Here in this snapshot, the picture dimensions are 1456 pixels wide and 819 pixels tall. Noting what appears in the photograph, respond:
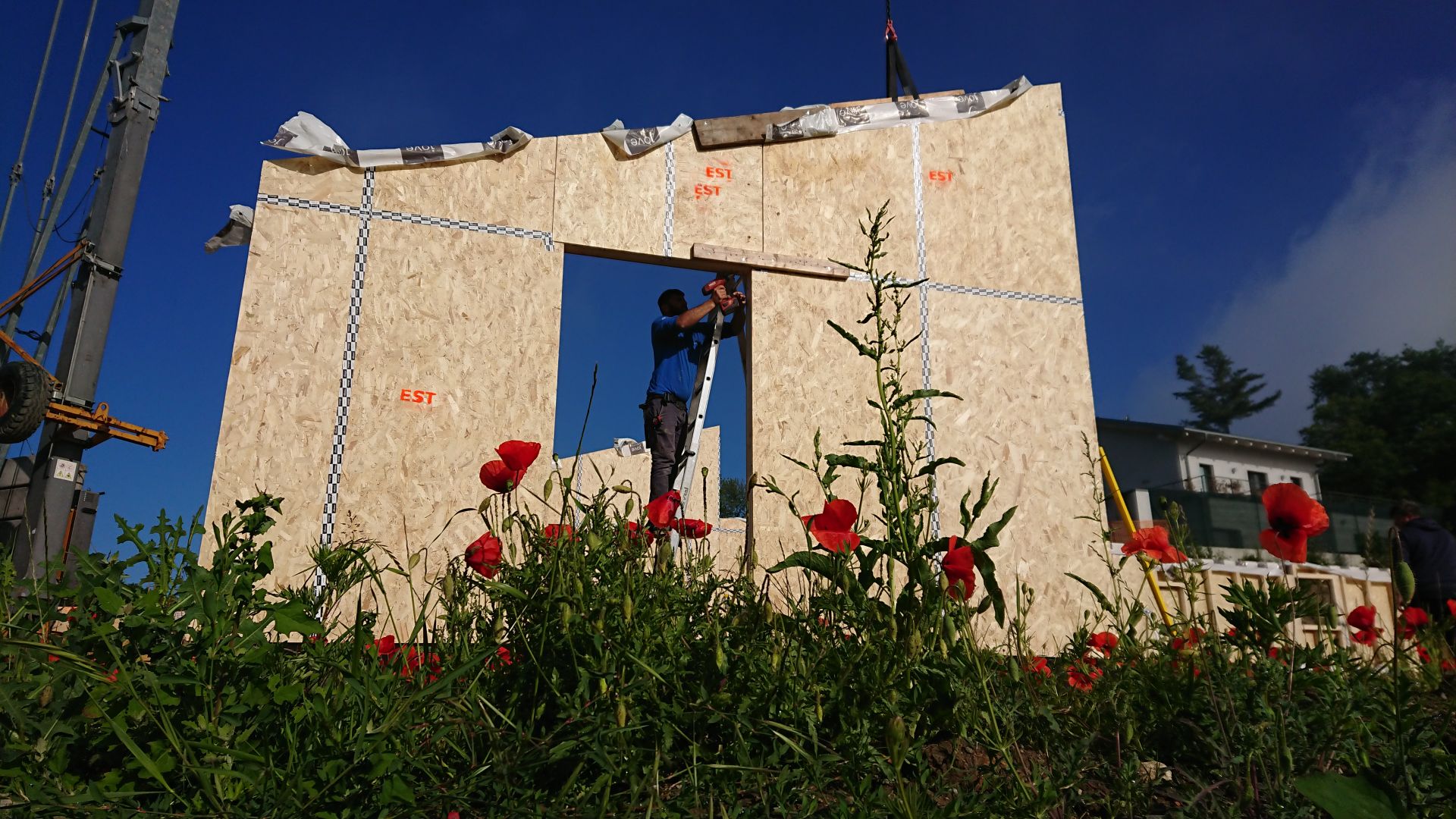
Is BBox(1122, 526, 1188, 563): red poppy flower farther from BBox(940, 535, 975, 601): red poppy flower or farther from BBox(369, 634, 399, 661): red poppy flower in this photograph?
BBox(369, 634, 399, 661): red poppy flower

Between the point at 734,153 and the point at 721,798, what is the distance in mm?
6133

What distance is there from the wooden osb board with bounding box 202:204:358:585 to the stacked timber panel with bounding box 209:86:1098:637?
0.01 m

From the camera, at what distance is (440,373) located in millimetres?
5738

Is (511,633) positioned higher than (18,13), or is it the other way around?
(18,13)

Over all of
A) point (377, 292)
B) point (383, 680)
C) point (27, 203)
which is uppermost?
point (27, 203)

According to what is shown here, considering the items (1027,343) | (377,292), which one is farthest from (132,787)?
(1027,343)

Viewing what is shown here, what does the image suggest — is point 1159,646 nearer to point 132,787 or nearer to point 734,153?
point 132,787

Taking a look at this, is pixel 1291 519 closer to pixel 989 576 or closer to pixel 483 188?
pixel 989 576

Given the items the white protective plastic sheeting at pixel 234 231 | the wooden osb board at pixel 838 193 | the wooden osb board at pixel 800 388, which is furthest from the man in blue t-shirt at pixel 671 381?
the white protective plastic sheeting at pixel 234 231

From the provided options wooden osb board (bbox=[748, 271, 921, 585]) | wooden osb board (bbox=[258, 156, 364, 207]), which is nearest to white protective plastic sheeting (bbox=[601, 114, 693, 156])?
wooden osb board (bbox=[748, 271, 921, 585])

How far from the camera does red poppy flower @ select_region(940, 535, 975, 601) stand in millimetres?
1438

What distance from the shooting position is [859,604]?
1.37 meters

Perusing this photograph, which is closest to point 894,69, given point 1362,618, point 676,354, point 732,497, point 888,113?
point 888,113

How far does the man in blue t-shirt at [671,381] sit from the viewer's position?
5.73 m
